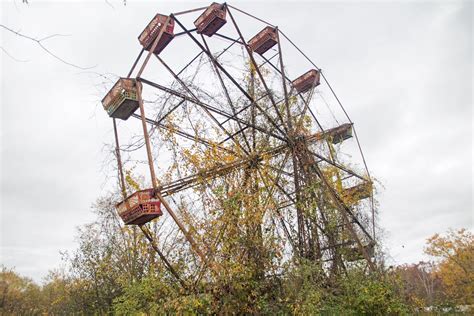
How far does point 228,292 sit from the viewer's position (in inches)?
267

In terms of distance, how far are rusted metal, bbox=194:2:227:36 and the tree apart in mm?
28577

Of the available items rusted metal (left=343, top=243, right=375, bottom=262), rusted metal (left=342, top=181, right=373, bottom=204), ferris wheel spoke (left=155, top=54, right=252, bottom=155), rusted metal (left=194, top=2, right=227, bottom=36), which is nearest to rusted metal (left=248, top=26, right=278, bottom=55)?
rusted metal (left=194, top=2, right=227, bottom=36)

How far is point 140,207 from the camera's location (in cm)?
631

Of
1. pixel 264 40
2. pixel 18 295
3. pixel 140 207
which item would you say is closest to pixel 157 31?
pixel 264 40

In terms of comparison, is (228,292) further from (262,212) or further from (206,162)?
(206,162)

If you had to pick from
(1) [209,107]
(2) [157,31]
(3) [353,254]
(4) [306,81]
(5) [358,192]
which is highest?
(4) [306,81]

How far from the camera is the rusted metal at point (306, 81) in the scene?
460 inches

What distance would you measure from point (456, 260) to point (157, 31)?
37175 millimetres

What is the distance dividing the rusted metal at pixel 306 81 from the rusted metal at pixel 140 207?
6976 millimetres

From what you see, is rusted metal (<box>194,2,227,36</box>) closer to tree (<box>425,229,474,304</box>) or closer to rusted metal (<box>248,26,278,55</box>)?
rusted metal (<box>248,26,278,55</box>)

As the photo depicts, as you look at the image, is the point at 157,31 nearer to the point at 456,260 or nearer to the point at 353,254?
the point at 353,254

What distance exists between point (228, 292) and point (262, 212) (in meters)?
1.69

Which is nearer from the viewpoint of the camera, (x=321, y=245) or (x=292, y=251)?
(x=292, y=251)

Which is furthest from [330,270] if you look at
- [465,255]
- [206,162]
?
[465,255]
